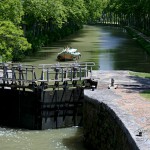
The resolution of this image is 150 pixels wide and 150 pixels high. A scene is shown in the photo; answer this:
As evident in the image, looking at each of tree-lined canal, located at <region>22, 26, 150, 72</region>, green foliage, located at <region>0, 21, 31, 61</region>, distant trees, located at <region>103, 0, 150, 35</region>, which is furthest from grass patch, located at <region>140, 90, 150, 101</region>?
distant trees, located at <region>103, 0, 150, 35</region>

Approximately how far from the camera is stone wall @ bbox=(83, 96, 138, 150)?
1711 centimetres

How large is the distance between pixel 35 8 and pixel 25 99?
35388 millimetres

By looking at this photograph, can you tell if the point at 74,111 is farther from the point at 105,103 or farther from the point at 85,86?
the point at 105,103

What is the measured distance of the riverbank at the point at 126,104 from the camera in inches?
619

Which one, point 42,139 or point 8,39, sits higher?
point 8,39

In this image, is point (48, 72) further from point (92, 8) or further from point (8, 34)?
point (92, 8)

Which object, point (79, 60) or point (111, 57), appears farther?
point (111, 57)

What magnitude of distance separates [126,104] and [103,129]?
5.12ft

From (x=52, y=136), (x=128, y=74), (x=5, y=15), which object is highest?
(x=5, y=15)

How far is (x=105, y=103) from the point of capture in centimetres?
2047

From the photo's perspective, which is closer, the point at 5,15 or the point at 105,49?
the point at 5,15

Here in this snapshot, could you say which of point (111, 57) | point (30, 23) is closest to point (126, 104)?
point (111, 57)

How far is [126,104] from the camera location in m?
20.7

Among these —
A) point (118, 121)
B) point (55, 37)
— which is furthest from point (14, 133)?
point (55, 37)
